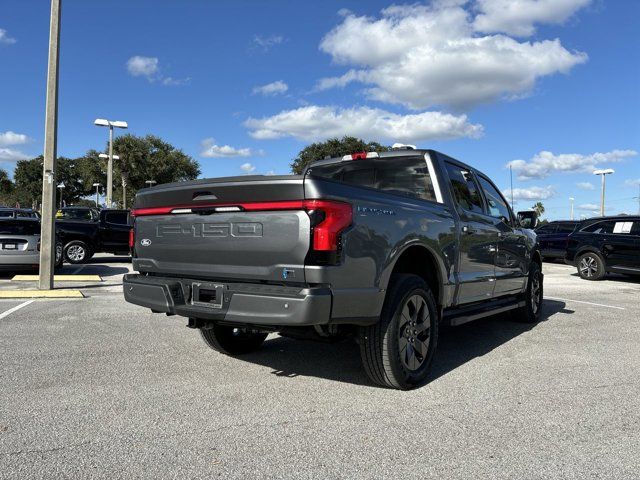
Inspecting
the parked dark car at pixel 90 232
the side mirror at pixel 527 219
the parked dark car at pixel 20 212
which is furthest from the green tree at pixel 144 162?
the side mirror at pixel 527 219

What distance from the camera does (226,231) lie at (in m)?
3.72

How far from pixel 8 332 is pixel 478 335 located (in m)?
5.43

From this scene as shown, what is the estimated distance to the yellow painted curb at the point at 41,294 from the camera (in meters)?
8.66

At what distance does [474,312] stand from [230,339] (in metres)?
2.39

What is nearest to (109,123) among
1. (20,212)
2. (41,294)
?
(20,212)

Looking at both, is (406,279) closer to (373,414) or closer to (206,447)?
(373,414)

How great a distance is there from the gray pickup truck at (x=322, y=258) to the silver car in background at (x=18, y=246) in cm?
789

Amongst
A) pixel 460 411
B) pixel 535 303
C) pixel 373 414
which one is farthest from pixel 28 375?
pixel 535 303

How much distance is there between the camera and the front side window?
242 inches

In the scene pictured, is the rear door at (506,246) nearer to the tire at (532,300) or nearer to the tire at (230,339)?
the tire at (532,300)

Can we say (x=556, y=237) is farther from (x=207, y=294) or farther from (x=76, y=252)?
(x=207, y=294)

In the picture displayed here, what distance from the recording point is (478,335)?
6359mm

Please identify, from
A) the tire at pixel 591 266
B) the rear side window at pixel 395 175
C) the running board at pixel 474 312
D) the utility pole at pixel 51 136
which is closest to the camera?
the running board at pixel 474 312

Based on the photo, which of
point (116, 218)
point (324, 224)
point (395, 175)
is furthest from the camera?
point (116, 218)
